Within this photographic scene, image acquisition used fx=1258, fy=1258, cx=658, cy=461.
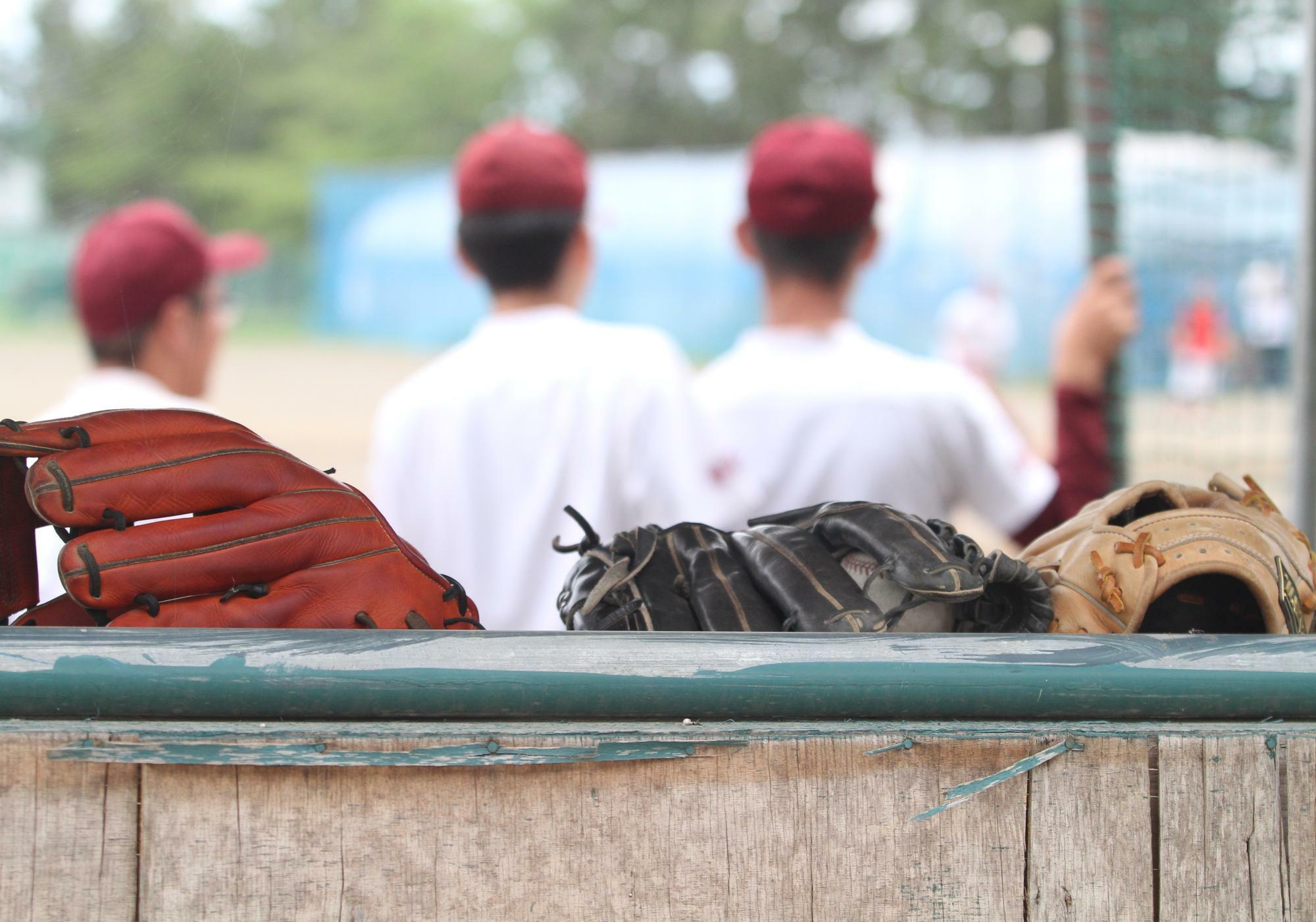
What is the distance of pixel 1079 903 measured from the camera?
120cm

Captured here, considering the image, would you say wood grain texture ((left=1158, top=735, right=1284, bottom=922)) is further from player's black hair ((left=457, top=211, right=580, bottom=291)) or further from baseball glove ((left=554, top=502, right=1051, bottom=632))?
player's black hair ((left=457, top=211, right=580, bottom=291))

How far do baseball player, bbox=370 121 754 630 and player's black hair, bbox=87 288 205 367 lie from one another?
0.44 m

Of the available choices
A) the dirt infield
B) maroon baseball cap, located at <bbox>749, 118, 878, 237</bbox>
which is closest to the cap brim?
the dirt infield

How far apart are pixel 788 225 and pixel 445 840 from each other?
1.59 m

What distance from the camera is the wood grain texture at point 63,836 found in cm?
115

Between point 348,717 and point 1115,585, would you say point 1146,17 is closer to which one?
point 1115,585

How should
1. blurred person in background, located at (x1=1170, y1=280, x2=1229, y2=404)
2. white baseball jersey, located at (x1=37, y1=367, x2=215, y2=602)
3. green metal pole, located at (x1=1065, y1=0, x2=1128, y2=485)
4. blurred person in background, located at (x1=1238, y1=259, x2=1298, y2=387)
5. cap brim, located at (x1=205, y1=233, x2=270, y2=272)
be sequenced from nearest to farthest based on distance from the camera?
white baseball jersey, located at (x1=37, y1=367, x2=215, y2=602), green metal pole, located at (x1=1065, y1=0, x2=1128, y2=485), cap brim, located at (x1=205, y1=233, x2=270, y2=272), blurred person in background, located at (x1=1170, y1=280, x2=1229, y2=404), blurred person in background, located at (x1=1238, y1=259, x2=1298, y2=387)

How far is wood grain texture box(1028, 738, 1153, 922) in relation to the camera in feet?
3.94

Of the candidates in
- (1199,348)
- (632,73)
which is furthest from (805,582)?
Answer: (632,73)

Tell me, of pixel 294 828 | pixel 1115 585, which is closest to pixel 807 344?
pixel 1115 585

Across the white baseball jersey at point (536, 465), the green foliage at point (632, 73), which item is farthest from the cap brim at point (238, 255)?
the green foliage at point (632, 73)

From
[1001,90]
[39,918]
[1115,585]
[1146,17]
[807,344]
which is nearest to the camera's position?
[39,918]

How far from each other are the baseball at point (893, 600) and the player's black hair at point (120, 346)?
1412 mm

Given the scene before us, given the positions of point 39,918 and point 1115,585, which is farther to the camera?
point 1115,585
